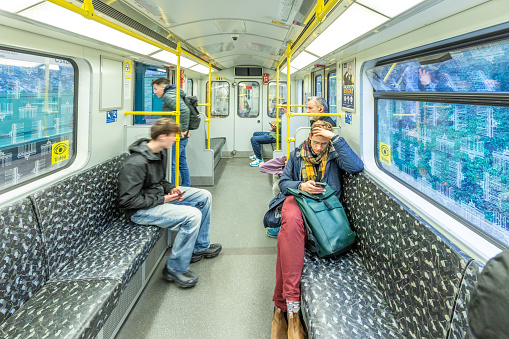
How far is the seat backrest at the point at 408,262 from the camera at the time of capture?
4.45ft

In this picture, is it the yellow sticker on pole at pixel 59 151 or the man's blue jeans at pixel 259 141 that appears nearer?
the yellow sticker on pole at pixel 59 151

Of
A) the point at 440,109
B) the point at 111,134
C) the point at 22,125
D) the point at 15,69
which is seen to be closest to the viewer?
the point at 440,109

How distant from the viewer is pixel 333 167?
280 centimetres

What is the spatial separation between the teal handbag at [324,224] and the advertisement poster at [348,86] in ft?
4.62

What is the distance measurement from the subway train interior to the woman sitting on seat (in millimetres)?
105

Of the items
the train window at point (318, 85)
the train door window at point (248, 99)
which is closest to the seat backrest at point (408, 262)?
the train window at point (318, 85)

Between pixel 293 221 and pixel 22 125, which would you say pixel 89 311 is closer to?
pixel 293 221

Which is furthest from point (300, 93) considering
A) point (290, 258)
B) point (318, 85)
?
point (290, 258)

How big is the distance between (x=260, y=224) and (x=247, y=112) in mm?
5585

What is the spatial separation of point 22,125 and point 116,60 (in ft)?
4.59

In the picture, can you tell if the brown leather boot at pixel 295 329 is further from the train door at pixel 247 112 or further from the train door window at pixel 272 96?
the train door window at pixel 272 96

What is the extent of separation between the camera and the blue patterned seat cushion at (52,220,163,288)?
203 centimetres

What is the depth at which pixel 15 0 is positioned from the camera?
164 cm

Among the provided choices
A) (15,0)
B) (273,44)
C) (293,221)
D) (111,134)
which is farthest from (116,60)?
(293,221)
